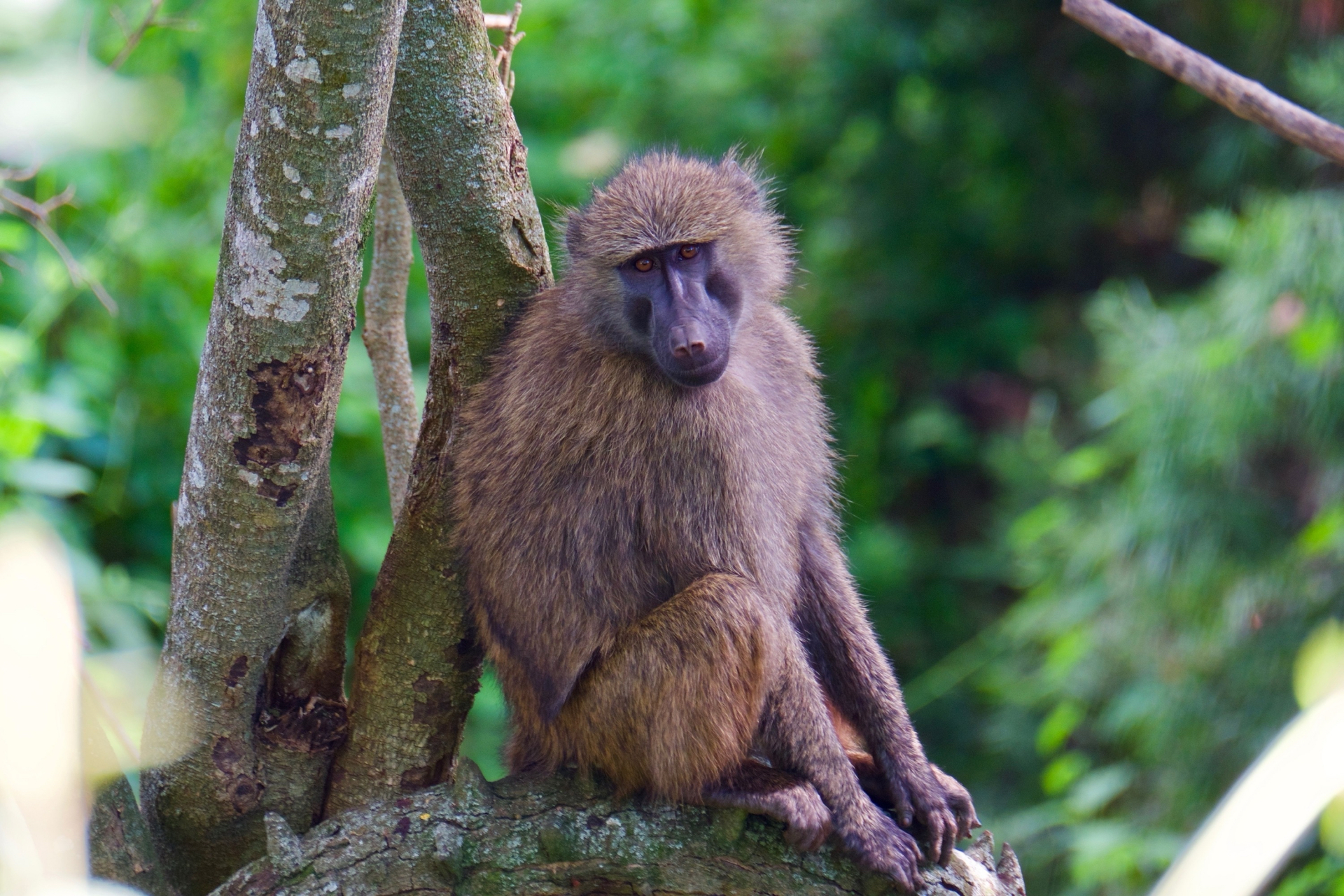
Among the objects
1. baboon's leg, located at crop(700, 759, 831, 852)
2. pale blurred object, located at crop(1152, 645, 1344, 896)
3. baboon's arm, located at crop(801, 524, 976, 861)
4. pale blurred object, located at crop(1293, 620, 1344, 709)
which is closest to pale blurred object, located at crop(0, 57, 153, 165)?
baboon's arm, located at crop(801, 524, 976, 861)

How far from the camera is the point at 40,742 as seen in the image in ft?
8.26

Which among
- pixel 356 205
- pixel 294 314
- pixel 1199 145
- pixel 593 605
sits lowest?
pixel 593 605

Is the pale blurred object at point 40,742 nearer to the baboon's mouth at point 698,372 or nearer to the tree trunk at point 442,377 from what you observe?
the tree trunk at point 442,377

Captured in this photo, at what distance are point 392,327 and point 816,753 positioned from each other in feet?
5.48

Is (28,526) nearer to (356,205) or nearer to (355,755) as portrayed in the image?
(355,755)

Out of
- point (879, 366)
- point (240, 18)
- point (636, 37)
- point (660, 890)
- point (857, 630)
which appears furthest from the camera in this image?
point (636, 37)

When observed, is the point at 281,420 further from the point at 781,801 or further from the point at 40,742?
the point at 781,801

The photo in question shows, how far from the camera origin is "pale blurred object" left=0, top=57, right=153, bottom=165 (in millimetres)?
3332

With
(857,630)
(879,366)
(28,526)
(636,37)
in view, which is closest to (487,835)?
(857,630)

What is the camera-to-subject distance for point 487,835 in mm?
2719

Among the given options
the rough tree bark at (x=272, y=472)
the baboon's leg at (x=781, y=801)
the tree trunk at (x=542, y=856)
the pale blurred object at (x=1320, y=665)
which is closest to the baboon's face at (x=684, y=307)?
the rough tree bark at (x=272, y=472)

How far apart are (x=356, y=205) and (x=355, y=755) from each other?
4.68ft

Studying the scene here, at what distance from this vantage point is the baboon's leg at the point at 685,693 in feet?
9.05

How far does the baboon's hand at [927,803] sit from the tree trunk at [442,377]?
111 centimetres
